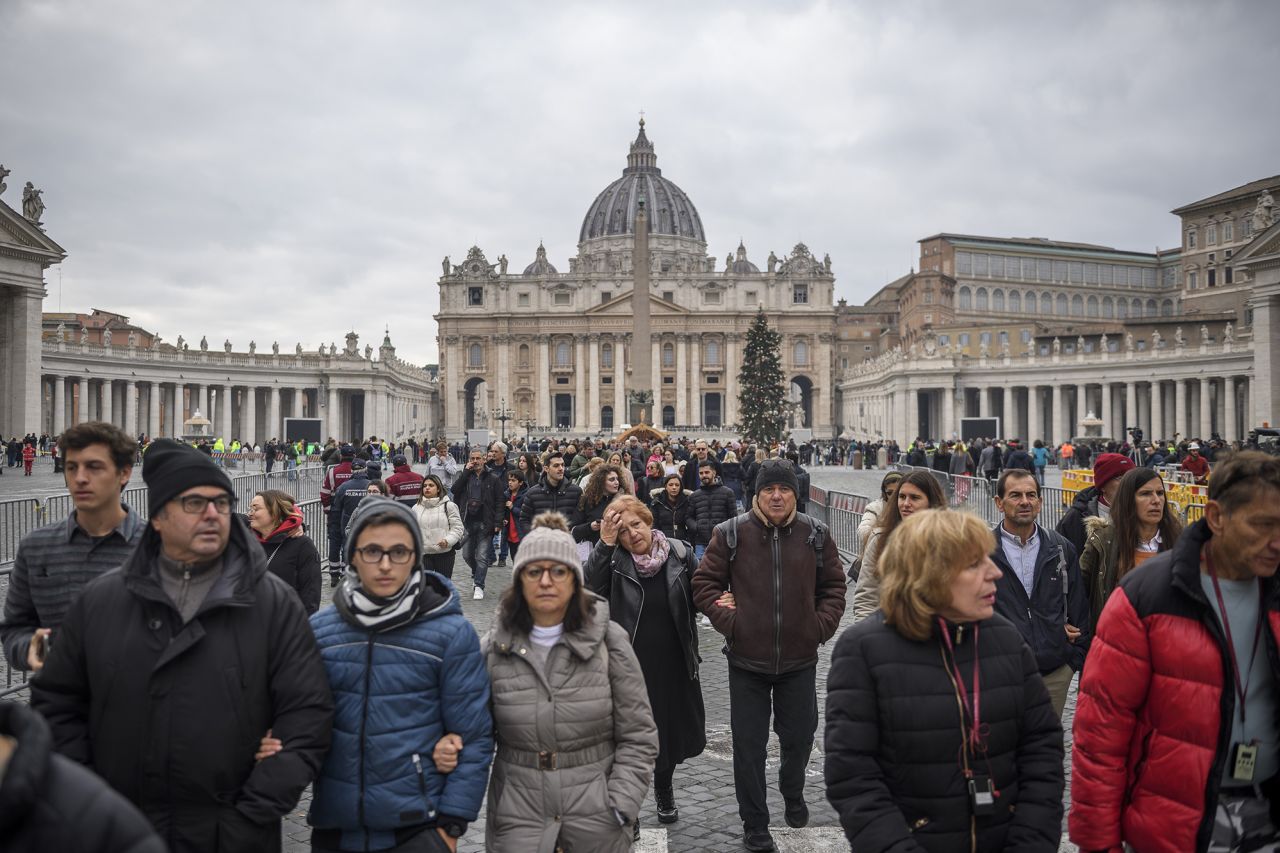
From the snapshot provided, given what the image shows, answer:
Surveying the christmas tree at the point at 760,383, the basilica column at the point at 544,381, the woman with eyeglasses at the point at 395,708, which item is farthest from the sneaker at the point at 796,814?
the basilica column at the point at 544,381

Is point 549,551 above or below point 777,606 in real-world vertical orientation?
above

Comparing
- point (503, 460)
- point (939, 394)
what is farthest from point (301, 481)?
point (939, 394)

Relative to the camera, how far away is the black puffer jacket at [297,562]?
620cm

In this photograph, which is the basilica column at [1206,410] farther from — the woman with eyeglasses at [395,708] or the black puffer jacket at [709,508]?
the woman with eyeglasses at [395,708]

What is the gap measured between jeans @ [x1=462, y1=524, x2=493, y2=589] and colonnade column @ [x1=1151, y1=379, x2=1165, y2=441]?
49117mm

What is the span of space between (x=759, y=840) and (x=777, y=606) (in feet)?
3.69

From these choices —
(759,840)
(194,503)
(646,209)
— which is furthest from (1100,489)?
(646,209)

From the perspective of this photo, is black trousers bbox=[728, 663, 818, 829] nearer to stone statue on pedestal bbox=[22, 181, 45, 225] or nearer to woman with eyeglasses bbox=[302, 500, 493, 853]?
woman with eyeglasses bbox=[302, 500, 493, 853]

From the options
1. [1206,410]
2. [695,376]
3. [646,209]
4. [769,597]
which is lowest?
[769,597]

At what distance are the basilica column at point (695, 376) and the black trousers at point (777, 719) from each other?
84350mm

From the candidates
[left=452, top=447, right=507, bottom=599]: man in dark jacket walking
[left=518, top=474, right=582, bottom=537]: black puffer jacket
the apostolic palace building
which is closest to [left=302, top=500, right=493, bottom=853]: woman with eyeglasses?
[left=518, top=474, right=582, bottom=537]: black puffer jacket

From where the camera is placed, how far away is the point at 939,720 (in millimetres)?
2996

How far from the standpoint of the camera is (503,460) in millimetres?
13547

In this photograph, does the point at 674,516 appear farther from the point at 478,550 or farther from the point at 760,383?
the point at 760,383
